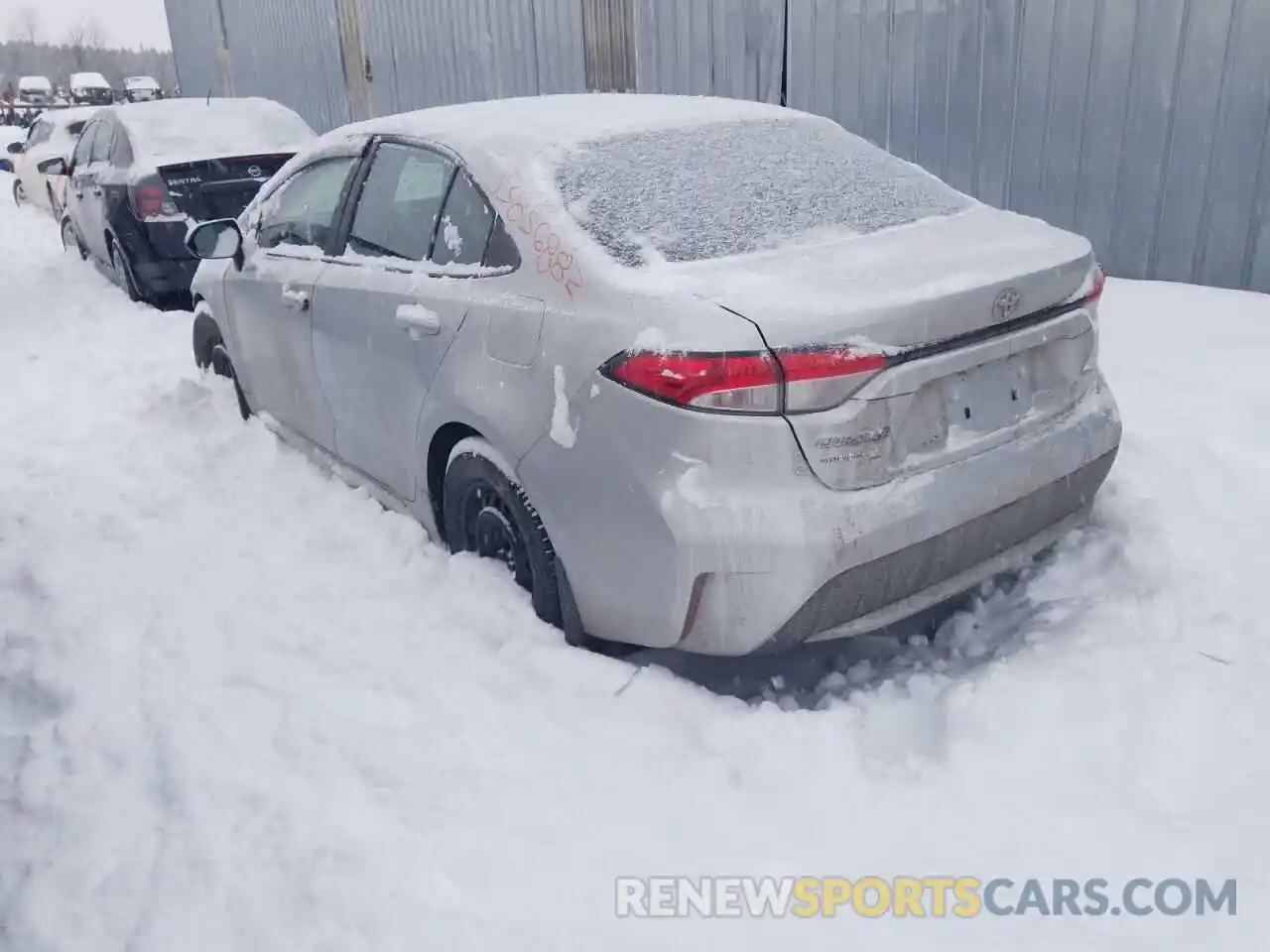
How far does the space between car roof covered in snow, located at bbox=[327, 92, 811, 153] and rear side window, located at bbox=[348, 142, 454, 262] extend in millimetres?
79

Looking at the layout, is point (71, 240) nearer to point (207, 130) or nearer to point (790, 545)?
point (207, 130)

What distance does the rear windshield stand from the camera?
278 centimetres

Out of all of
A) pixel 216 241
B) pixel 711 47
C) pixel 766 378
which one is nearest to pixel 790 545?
pixel 766 378

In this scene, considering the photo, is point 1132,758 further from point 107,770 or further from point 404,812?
point 107,770

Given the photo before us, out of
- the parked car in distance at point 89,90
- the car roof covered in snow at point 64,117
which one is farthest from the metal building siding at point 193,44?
the parked car in distance at point 89,90

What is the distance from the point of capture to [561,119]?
3322mm

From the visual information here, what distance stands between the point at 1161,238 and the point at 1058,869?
15.7 ft

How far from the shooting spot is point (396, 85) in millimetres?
13117

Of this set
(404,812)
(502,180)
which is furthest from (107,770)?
(502,180)

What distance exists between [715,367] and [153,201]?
266 inches

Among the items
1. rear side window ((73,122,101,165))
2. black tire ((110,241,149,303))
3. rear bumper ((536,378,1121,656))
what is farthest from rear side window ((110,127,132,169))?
rear bumper ((536,378,1121,656))

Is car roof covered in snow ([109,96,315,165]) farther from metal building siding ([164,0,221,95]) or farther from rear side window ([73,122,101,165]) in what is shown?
metal building siding ([164,0,221,95])

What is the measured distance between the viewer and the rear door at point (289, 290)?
4.01 meters

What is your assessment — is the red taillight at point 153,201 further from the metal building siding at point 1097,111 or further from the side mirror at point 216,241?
the metal building siding at point 1097,111
